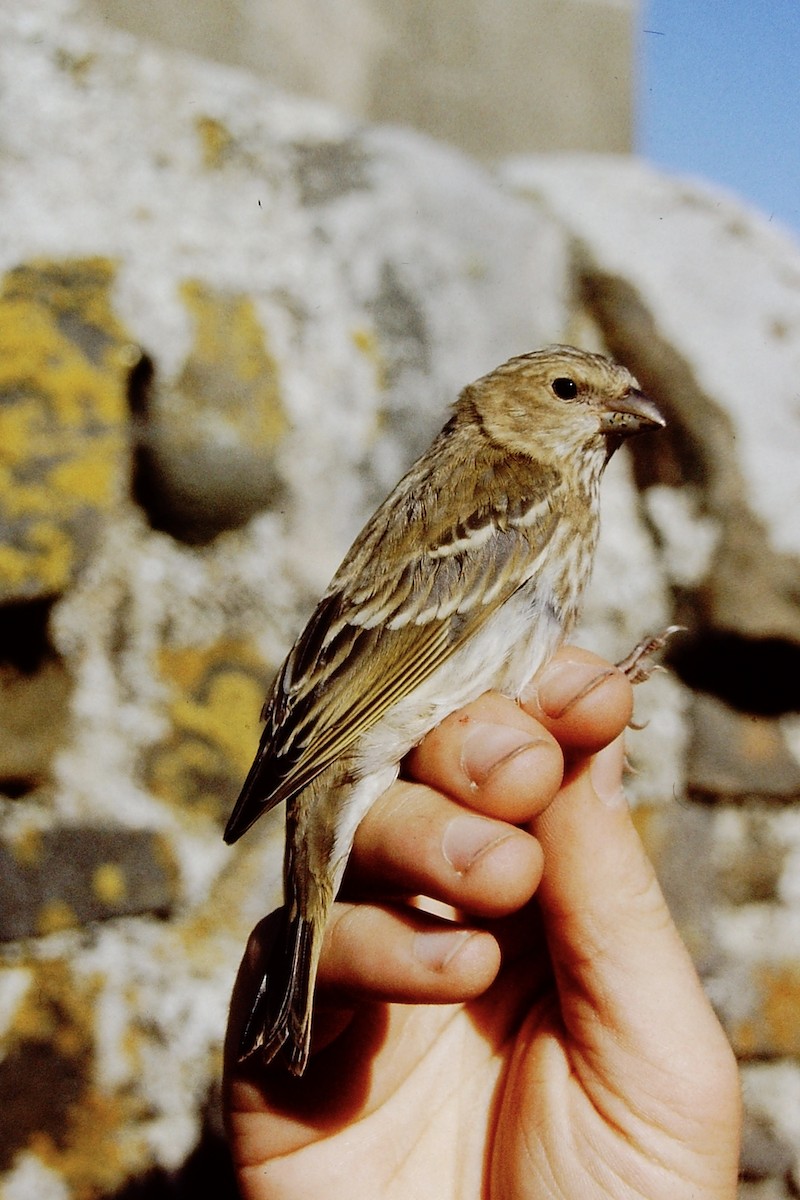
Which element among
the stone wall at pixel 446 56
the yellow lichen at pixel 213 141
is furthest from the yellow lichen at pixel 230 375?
the stone wall at pixel 446 56

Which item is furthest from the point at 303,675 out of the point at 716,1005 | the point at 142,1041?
the point at 716,1005

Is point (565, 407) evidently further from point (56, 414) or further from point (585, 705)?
point (56, 414)

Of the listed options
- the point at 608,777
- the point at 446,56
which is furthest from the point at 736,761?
the point at 446,56

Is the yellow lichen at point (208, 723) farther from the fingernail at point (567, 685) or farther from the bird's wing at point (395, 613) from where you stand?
the fingernail at point (567, 685)

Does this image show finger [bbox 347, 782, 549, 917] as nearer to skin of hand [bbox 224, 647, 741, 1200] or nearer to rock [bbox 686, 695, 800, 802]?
skin of hand [bbox 224, 647, 741, 1200]

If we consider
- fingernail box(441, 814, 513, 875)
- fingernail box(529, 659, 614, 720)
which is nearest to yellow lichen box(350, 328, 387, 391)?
fingernail box(529, 659, 614, 720)

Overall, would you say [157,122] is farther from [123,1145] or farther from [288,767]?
[123,1145]
